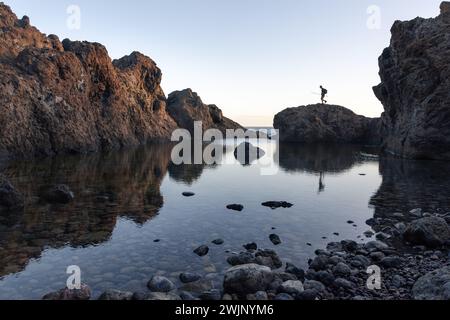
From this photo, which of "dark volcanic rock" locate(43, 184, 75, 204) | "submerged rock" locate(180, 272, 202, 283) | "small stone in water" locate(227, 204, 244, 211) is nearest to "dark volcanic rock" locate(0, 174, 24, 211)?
"dark volcanic rock" locate(43, 184, 75, 204)

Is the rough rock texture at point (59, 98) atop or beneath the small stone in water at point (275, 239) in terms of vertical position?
atop

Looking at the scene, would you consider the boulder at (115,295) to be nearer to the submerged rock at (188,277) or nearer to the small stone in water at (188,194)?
the submerged rock at (188,277)

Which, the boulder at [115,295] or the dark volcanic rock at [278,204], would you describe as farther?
the dark volcanic rock at [278,204]

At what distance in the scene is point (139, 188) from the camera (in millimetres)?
32406

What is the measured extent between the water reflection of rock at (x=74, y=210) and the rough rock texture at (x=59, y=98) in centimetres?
1618

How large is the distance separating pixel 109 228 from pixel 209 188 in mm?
15009

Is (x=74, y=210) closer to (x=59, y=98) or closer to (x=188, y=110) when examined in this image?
(x=59, y=98)

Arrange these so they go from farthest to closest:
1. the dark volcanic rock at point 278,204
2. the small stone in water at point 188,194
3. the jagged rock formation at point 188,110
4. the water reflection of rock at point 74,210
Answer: the jagged rock formation at point 188,110 → the small stone in water at point 188,194 → the dark volcanic rock at point 278,204 → the water reflection of rock at point 74,210

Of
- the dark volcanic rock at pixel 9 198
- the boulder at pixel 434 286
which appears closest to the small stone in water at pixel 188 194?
the dark volcanic rock at pixel 9 198

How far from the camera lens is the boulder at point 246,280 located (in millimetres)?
11922

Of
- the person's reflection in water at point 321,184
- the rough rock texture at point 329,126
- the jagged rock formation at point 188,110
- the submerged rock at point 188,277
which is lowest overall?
the submerged rock at point 188,277

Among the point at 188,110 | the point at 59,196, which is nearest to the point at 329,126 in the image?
the point at 188,110

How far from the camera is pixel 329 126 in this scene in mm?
128000
